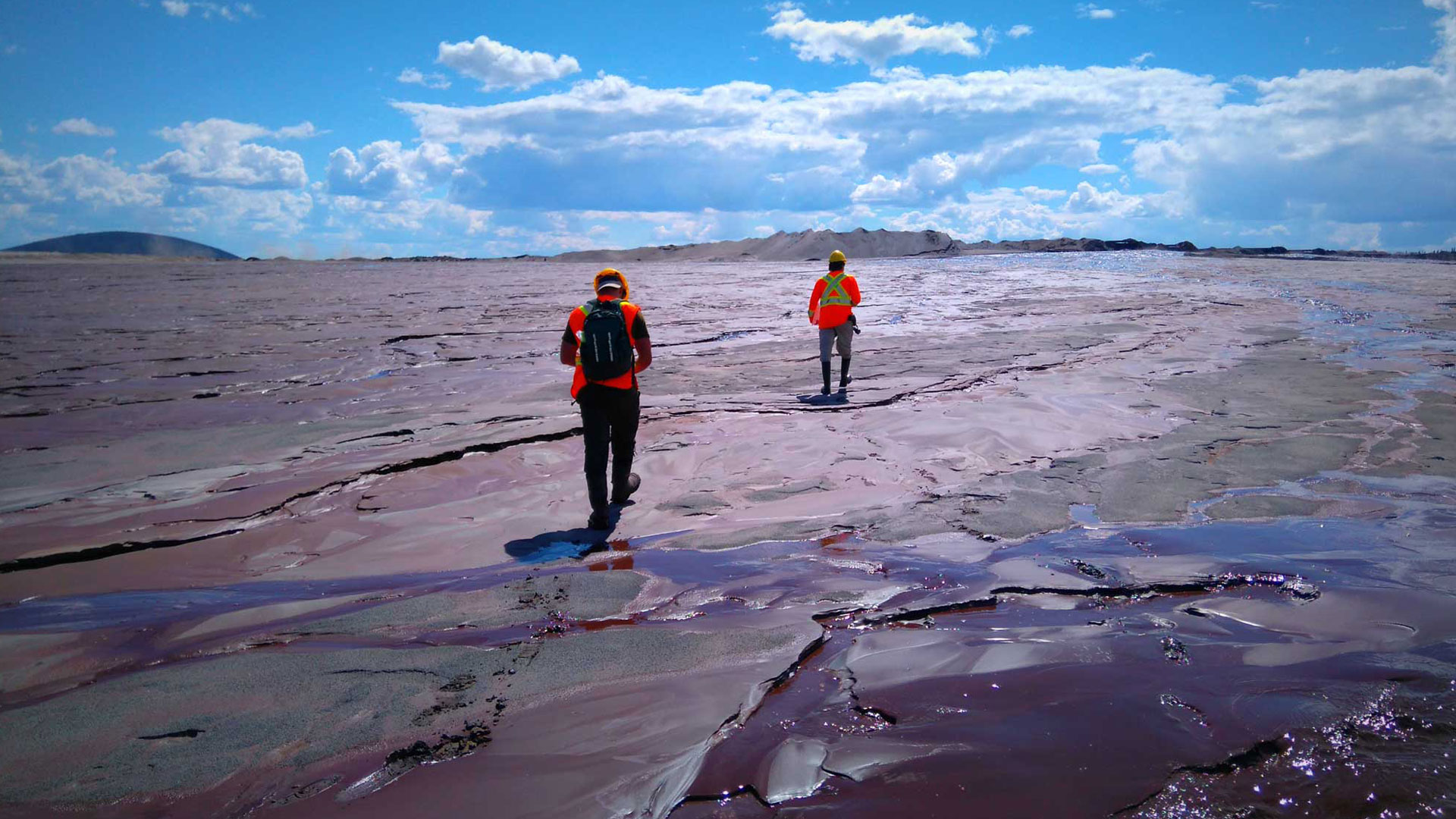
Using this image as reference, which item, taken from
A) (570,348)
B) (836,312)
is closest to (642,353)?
(570,348)

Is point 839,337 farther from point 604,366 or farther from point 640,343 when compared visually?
point 604,366

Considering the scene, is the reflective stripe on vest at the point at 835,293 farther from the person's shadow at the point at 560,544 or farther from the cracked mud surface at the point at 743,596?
the person's shadow at the point at 560,544

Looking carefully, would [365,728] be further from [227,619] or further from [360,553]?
[360,553]

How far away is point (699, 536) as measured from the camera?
490 cm

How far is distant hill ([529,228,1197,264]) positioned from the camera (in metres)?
71.6

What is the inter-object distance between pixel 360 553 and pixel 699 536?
205cm

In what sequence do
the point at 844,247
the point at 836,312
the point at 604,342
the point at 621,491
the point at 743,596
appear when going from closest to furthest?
the point at 743,596, the point at 604,342, the point at 621,491, the point at 836,312, the point at 844,247

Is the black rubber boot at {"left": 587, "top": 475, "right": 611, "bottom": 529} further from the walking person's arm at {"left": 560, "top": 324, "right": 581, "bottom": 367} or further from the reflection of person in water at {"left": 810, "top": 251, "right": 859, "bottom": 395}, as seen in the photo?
the reflection of person in water at {"left": 810, "top": 251, "right": 859, "bottom": 395}

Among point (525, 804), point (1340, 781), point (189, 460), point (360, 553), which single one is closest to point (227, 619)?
point (360, 553)

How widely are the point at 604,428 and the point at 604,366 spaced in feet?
1.51

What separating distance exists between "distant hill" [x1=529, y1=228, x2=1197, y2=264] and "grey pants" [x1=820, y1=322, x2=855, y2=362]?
60915 mm

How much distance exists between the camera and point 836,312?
9359 millimetres

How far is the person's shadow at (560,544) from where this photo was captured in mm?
4711

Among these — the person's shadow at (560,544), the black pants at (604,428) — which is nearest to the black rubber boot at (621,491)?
the black pants at (604,428)
